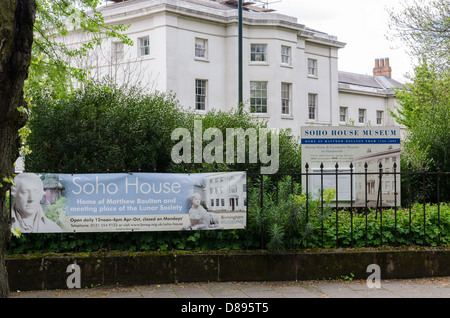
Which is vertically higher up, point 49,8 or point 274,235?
point 49,8

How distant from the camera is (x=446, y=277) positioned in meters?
8.35

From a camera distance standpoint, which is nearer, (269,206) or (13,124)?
(13,124)

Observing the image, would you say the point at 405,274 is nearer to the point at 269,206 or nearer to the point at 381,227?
the point at 381,227

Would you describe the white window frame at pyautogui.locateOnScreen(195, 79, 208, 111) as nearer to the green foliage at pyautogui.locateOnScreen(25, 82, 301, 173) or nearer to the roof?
the roof

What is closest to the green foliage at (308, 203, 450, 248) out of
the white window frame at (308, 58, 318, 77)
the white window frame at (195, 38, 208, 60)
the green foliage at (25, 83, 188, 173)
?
the green foliage at (25, 83, 188, 173)

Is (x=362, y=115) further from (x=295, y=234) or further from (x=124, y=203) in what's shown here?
(x=124, y=203)

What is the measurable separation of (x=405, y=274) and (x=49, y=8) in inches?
400

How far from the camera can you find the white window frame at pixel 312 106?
41719 millimetres

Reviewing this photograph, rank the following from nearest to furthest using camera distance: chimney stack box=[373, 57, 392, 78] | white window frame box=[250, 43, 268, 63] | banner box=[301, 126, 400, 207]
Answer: banner box=[301, 126, 400, 207] → white window frame box=[250, 43, 268, 63] → chimney stack box=[373, 57, 392, 78]

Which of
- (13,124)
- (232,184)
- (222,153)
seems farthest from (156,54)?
(13,124)

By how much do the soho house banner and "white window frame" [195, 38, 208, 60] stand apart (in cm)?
2700

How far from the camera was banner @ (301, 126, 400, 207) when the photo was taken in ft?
33.9

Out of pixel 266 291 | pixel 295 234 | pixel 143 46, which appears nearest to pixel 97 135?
pixel 295 234

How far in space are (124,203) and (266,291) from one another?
2431mm
